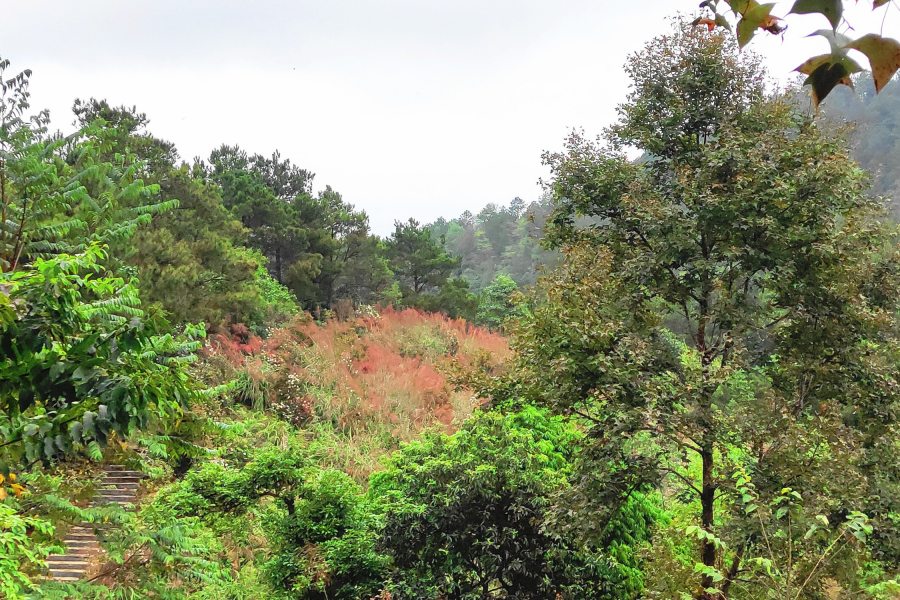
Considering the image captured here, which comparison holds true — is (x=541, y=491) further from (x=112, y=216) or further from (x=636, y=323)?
(x=112, y=216)

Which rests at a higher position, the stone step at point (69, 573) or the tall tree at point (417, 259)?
the tall tree at point (417, 259)

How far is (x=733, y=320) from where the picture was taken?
4.94 m

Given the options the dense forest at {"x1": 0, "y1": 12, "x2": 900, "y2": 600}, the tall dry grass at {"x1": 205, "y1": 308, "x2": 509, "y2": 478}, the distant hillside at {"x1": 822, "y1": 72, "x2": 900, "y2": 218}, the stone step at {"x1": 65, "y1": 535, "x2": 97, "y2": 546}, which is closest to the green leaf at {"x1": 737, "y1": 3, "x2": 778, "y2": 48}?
the dense forest at {"x1": 0, "y1": 12, "x2": 900, "y2": 600}

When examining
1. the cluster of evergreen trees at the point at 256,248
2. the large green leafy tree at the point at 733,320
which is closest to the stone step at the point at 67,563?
the cluster of evergreen trees at the point at 256,248

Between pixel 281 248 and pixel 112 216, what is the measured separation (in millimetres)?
12871

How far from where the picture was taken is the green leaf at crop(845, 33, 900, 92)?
0.50 metres

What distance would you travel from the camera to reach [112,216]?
6520mm

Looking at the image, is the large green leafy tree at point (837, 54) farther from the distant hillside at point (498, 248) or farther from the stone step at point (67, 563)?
the distant hillside at point (498, 248)

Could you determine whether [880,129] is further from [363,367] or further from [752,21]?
[752,21]

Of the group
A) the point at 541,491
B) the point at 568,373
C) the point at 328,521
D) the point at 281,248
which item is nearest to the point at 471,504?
the point at 541,491

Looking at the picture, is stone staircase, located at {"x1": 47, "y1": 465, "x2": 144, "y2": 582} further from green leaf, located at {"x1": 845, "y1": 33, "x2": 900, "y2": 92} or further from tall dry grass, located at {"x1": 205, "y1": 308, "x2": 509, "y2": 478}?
green leaf, located at {"x1": 845, "y1": 33, "x2": 900, "y2": 92}

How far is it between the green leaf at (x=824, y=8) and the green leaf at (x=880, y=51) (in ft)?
0.09

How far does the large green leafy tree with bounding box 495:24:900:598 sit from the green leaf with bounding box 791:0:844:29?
4199mm

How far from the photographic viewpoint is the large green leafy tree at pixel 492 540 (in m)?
4.71
